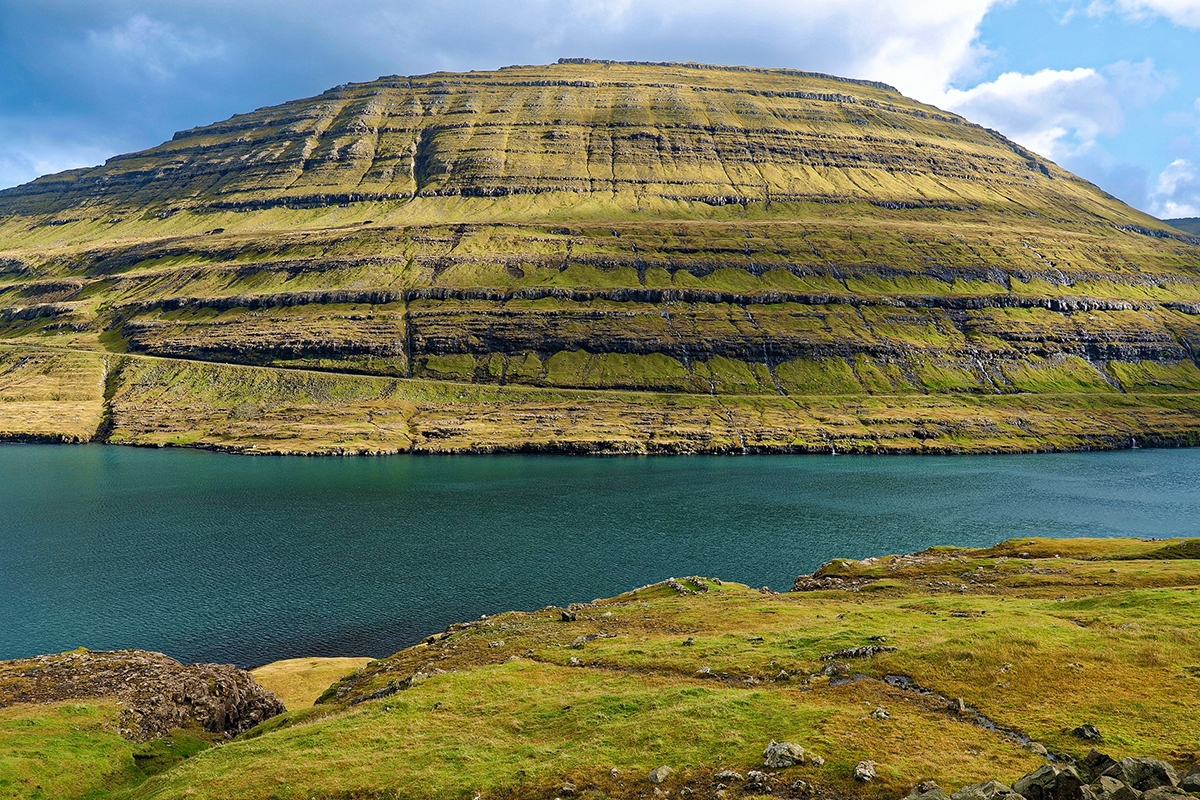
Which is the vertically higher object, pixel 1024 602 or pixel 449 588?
pixel 1024 602

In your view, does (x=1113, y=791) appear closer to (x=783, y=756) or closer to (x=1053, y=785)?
(x=1053, y=785)

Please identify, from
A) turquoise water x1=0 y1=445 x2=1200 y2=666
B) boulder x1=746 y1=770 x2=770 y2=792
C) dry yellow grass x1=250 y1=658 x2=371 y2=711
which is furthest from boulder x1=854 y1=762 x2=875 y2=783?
turquoise water x1=0 y1=445 x2=1200 y2=666

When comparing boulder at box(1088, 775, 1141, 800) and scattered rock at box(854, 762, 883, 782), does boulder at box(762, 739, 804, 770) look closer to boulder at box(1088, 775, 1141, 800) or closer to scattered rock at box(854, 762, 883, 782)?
scattered rock at box(854, 762, 883, 782)

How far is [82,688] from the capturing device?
155 feet

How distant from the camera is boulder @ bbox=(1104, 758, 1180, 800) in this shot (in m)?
20.1

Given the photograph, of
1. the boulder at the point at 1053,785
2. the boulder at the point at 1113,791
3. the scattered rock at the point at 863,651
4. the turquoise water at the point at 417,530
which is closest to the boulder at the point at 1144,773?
the boulder at the point at 1113,791

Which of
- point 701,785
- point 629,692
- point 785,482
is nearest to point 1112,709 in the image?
point 701,785

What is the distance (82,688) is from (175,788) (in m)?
22.4

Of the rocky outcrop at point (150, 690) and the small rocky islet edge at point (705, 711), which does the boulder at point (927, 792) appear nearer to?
the small rocky islet edge at point (705, 711)

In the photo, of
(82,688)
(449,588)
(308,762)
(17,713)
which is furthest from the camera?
(449,588)

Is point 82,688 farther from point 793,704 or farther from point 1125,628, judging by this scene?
point 1125,628

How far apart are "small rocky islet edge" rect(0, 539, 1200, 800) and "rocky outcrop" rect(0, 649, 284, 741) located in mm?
196

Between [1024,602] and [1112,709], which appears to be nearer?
[1112,709]

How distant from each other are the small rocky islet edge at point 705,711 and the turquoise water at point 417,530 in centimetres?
2801
